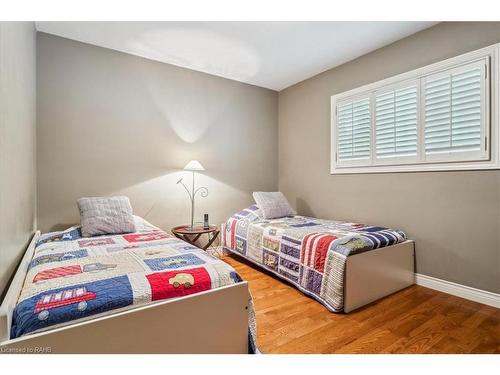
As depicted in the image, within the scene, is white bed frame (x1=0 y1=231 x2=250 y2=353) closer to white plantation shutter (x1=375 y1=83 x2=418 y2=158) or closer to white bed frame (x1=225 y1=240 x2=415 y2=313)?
white bed frame (x1=225 y1=240 x2=415 y2=313)

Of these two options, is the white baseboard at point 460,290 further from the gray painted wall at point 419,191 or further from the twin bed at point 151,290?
the twin bed at point 151,290

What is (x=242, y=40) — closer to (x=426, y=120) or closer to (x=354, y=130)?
(x=354, y=130)

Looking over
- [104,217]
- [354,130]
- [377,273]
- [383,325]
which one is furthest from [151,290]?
[354,130]

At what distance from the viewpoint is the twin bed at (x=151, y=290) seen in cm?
95

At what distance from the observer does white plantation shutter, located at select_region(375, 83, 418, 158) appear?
2486 mm

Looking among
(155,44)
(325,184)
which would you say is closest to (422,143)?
(325,184)

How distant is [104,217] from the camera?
221 cm

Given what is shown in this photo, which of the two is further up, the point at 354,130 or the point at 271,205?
the point at 354,130

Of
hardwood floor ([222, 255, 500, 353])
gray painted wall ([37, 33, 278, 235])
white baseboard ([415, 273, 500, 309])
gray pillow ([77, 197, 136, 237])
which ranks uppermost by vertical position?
gray painted wall ([37, 33, 278, 235])

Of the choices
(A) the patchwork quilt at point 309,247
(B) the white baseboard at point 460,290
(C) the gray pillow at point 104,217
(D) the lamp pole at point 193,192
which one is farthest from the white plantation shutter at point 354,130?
(C) the gray pillow at point 104,217

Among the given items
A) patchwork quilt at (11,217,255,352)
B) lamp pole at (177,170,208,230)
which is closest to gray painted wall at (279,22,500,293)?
lamp pole at (177,170,208,230)

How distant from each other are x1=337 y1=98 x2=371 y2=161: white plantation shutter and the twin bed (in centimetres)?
112

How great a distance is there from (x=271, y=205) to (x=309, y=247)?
1126mm
